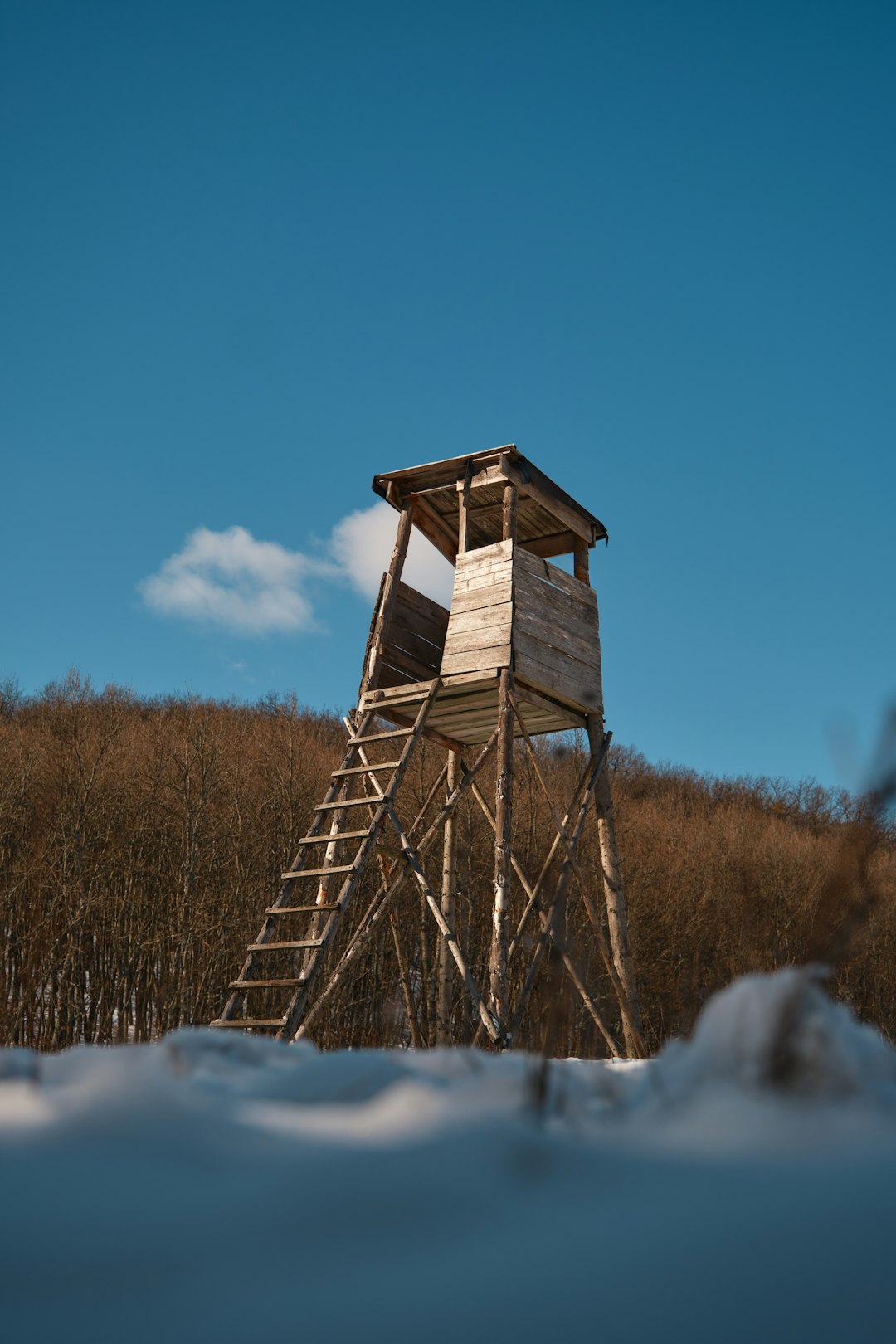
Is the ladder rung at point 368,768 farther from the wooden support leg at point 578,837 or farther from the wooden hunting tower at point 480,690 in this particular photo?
the wooden support leg at point 578,837

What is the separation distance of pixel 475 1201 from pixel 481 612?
8.86 m

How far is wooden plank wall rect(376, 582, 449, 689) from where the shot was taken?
422 inches

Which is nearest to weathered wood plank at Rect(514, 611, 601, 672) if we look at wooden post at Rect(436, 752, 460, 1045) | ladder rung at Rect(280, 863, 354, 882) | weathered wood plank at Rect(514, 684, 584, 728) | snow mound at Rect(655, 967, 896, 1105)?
weathered wood plank at Rect(514, 684, 584, 728)

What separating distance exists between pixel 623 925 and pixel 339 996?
9.80 metres

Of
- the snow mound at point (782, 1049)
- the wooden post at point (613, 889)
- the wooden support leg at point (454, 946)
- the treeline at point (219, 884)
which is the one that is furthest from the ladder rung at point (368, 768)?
the snow mound at point (782, 1049)

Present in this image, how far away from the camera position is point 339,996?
19.1 meters

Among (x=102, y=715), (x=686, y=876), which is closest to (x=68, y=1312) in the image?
(x=686, y=876)

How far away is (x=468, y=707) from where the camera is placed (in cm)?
1062

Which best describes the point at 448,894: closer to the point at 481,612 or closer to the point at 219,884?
the point at 481,612

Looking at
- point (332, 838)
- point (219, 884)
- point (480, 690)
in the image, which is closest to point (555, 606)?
point (480, 690)

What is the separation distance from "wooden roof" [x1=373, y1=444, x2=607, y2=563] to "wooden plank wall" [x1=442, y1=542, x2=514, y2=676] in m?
0.89

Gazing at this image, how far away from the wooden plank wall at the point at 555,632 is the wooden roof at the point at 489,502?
0.89m

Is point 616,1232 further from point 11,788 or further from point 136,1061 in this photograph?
point 11,788

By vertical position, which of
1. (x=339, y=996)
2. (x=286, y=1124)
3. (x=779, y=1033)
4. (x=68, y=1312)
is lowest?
(x=339, y=996)
